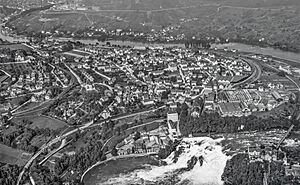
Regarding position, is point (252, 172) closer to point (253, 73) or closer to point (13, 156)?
point (13, 156)

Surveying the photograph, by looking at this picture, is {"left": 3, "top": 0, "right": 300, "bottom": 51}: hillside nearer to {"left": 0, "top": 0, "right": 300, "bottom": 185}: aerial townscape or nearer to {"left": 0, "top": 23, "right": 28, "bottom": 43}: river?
{"left": 0, "top": 0, "right": 300, "bottom": 185}: aerial townscape

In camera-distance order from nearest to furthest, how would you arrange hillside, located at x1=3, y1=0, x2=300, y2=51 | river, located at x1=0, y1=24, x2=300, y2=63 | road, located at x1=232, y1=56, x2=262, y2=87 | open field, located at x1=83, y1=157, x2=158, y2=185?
open field, located at x1=83, y1=157, x2=158, y2=185
road, located at x1=232, y1=56, x2=262, y2=87
river, located at x1=0, y1=24, x2=300, y2=63
hillside, located at x1=3, y1=0, x2=300, y2=51

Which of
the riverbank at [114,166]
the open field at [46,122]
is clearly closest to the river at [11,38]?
the open field at [46,122]

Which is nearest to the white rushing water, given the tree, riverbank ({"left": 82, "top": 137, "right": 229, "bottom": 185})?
riverbank ({"left": 82, "top": 137, "right": 229, "bottom": 185})

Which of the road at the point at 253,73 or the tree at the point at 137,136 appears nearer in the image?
the tree at the point at 137,136

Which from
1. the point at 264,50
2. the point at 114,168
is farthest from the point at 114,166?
the point at 264,50

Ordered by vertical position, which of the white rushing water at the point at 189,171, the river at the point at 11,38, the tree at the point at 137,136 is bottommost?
the white rushing water at the point at 189,171

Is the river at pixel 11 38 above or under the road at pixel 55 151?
above

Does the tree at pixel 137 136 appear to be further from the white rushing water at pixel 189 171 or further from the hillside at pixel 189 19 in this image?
the hillside at pixel 189 19
